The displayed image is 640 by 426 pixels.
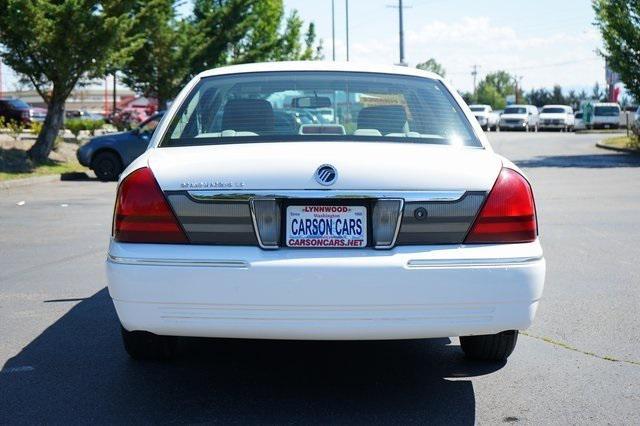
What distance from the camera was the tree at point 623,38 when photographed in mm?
27672

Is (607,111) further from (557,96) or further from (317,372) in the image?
(557,96)

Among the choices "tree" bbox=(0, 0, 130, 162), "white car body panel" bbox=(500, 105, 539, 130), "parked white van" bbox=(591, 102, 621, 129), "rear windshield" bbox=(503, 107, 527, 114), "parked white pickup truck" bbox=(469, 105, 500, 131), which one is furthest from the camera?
"parked white pickup truck" bbox=(469, 105, 500, 131)

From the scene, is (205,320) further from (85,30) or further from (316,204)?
(85,30)

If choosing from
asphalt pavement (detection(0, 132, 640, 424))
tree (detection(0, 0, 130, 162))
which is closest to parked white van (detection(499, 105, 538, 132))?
tree (detection(0, 0, 130, 162))

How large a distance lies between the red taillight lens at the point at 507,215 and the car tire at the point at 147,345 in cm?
179

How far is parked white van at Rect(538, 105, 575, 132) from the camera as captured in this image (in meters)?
59.8

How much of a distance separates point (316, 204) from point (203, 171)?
20.7 inches

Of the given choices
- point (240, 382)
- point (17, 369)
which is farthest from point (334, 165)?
point (17, 369)

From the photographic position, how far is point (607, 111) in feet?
Answer: 190

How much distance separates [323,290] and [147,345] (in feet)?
4.69

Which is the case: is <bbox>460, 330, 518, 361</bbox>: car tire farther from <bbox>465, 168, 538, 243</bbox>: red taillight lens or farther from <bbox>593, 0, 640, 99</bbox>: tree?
<bbox>593, 0, 640, 99</bbox>: tree

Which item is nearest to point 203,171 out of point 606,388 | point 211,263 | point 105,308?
point 211,263

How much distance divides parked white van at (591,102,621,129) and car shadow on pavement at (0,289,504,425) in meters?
54.7

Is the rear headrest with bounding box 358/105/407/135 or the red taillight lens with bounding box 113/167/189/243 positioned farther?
the rear headrest with bounding box 358/105/407/135
